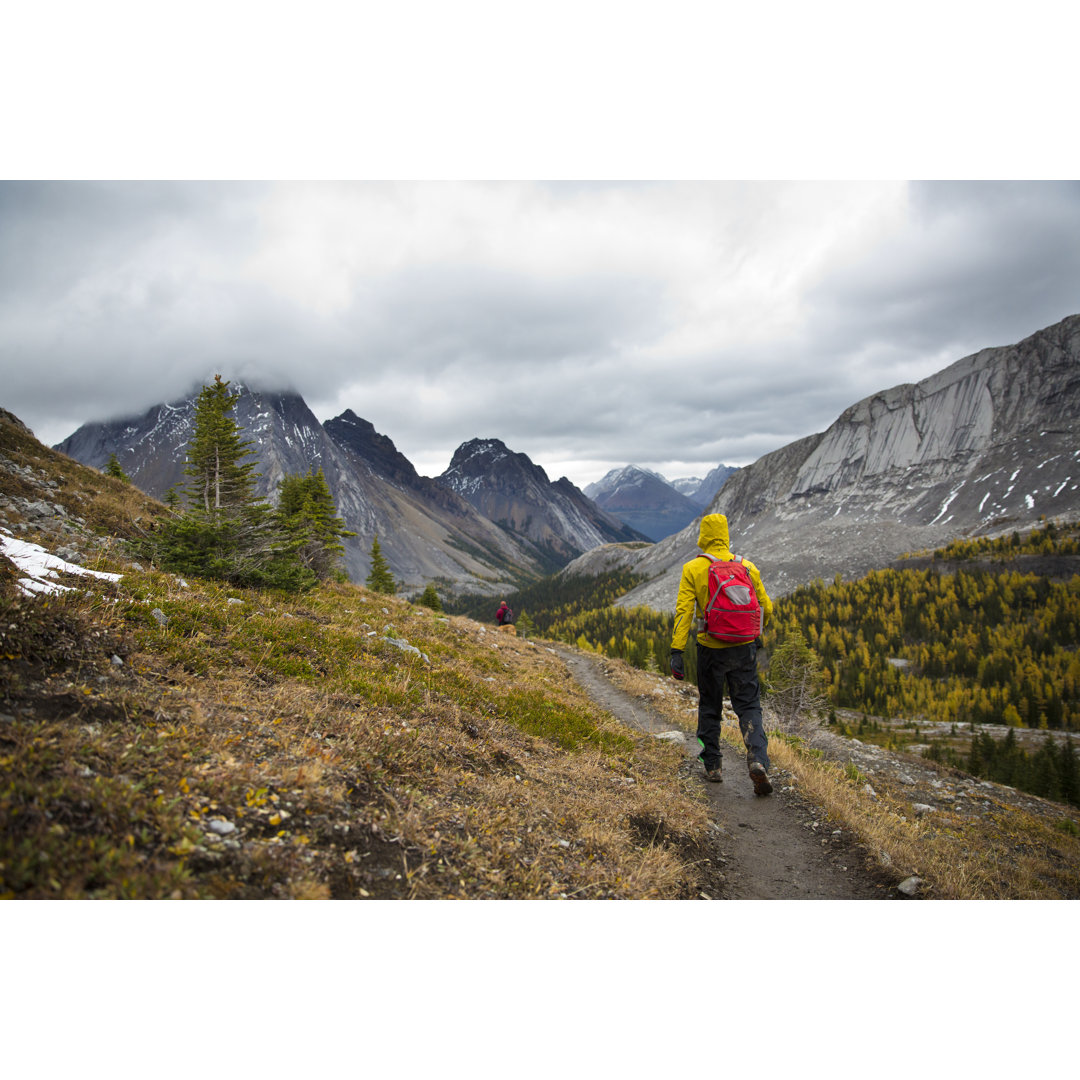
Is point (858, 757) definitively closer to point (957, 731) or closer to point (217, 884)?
point (217, 884)

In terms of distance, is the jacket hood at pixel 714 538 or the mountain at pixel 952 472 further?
the mountain at pixel 952 472

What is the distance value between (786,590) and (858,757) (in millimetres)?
136752

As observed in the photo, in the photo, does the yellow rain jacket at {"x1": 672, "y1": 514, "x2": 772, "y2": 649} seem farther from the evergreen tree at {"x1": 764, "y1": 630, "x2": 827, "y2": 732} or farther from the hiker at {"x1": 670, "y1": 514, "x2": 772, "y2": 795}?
the evergreen tree at {"x1": 764, "y1": 630, "x2": 827, "y2": 732}

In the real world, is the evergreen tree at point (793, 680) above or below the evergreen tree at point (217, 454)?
below

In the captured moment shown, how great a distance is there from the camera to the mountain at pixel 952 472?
5994 inches

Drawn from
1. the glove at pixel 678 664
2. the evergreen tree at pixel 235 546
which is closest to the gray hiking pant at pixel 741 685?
the glove at pixel 678 664

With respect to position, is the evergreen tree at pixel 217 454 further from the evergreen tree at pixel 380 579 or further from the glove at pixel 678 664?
the glove at pixel 678 664

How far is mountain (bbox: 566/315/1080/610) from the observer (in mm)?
152250

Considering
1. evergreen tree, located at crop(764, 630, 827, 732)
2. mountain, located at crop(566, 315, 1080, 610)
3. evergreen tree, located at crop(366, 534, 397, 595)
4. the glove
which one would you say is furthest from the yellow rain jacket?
mountain, located at crop(566, 315, 1080, 610)

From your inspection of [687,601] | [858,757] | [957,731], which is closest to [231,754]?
[687,601]

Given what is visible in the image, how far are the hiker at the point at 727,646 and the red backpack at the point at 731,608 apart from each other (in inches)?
0.7

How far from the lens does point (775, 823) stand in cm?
801

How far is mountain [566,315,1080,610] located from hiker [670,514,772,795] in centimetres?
15108

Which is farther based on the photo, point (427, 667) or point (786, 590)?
point (786, 590)
